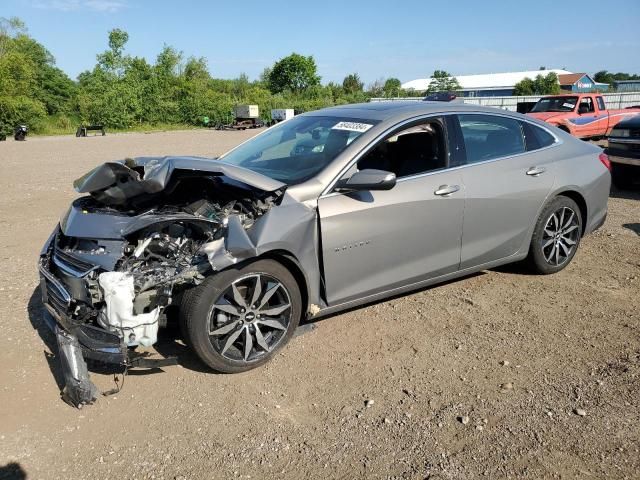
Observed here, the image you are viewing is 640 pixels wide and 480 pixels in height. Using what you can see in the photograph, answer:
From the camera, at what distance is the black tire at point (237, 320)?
3.31 metres

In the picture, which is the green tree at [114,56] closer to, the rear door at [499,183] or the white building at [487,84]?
the white building at [487,84]

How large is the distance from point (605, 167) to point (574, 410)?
3.25 meters

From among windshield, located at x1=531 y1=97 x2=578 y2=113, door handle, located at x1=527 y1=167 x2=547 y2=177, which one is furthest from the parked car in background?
windshield, located at x1=531 y1=97 x2=578 y2=113

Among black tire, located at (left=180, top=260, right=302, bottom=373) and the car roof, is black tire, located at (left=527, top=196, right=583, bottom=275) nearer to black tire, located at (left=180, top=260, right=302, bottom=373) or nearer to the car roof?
the car roof

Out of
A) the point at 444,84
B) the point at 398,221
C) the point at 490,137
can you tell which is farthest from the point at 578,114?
the point at 444,84

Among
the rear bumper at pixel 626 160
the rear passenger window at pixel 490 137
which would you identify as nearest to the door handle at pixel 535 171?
the rear passenger window at pixel 490 137

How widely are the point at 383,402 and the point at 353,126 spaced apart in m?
2.20

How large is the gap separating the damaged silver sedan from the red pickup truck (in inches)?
500

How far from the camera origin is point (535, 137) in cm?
500

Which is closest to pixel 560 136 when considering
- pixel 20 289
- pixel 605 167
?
pixel 605 167

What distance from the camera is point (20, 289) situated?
511 centimetres

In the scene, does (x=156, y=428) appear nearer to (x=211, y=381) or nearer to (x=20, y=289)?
(x=211, y=381)

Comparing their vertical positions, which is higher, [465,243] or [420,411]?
[465,243]

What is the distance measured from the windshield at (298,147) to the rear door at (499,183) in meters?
1.02
